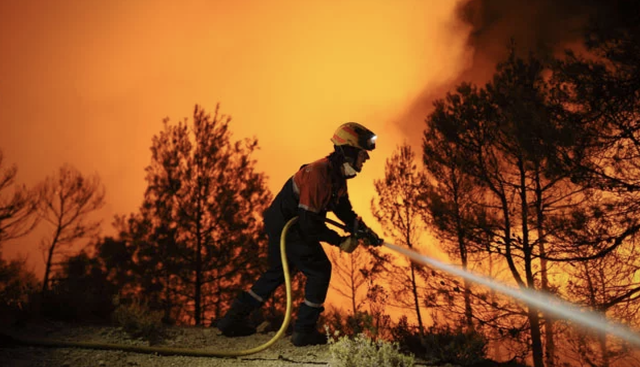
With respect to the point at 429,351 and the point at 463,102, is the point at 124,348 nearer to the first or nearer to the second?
the point at 429,351

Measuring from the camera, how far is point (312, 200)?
4.07 m

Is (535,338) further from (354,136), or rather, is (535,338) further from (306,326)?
(354,136)

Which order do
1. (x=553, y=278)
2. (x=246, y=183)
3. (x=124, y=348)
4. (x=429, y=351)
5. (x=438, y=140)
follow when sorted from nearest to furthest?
(x=124, y=348) < (x=429, y=351) < (x=553, y=278) < (x=438, y=140) < (x=246, y=183)

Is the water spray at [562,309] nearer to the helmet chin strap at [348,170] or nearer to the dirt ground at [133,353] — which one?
the helmet chin strap at [348,170]

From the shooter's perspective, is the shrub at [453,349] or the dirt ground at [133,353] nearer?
the dirt ground at [133,353]

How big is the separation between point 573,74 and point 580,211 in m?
2.25

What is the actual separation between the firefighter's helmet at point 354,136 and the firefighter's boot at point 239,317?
1.96 meters

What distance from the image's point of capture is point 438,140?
34.8ft

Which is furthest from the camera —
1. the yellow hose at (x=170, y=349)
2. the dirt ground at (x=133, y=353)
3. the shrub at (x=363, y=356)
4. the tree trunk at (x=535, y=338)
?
the tree trunk at (x=535, y=338)

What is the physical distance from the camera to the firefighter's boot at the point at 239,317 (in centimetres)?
452

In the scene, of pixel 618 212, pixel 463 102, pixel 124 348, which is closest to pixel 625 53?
pixel 618 212

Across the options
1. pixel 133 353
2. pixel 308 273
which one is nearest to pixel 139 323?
pixel 133 353

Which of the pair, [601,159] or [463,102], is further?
[463,102]

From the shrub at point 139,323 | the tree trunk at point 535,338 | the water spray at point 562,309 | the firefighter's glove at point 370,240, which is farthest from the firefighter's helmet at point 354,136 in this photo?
the tree trunk at point 535,338
